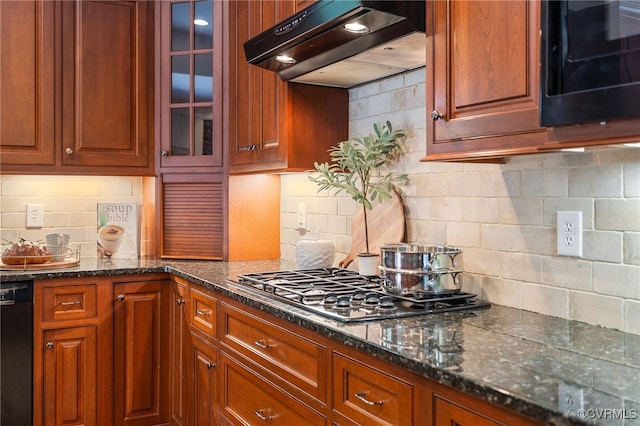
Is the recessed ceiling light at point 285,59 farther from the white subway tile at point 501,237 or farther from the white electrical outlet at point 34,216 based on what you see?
the white electrical outlet at point 34,216

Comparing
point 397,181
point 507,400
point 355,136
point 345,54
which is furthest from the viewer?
point 355,136

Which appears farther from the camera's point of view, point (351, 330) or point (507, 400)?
point (351, 330)

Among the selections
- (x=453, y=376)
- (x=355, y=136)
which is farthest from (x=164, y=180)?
(x=453, y=376)

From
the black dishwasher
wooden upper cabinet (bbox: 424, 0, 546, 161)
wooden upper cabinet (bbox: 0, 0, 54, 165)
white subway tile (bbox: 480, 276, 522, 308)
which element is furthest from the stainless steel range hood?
the black dishwasher

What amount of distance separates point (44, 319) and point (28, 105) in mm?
1076

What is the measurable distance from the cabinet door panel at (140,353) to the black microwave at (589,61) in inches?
85.0

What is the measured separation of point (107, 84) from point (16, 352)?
140 cm

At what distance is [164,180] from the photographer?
125 inches

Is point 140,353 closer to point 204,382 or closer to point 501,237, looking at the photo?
point 204,382

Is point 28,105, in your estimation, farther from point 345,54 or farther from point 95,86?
point 345,54

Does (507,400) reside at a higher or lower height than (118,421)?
higher

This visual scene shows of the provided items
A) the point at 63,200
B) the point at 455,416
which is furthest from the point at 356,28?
the point at 63,200

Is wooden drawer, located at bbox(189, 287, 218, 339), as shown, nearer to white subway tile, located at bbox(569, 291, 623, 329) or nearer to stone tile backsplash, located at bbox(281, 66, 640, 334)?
stone tile backsplash, located at bbox(281, 66, 640, 334)

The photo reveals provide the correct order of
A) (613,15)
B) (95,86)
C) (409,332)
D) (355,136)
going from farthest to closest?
(95,86) → (355,136) → (409,332) → (613,15)
